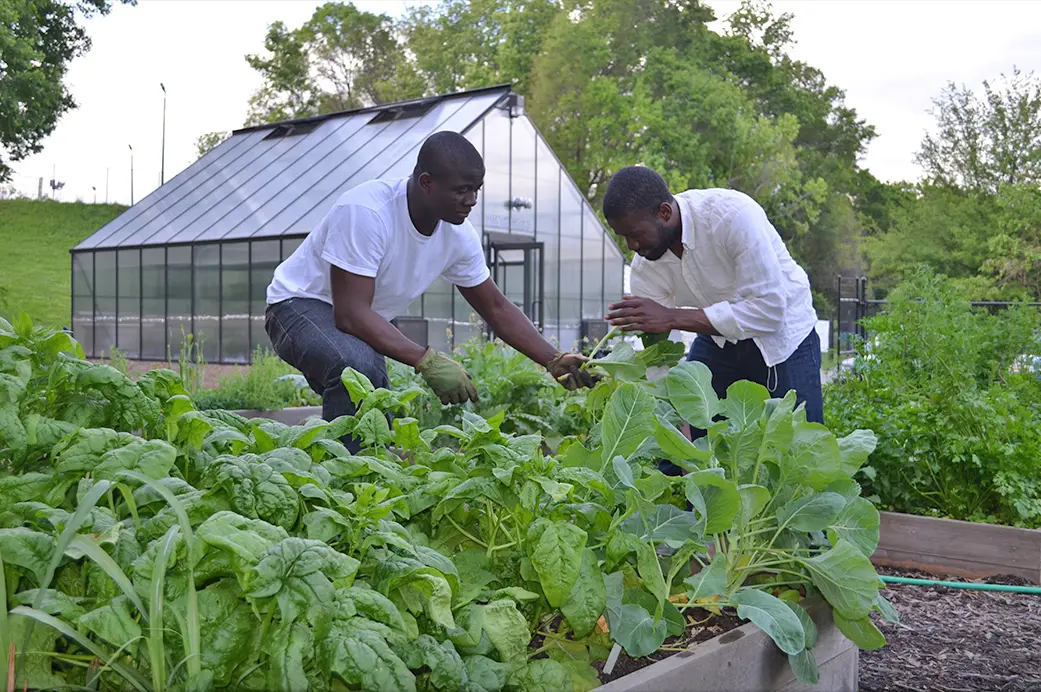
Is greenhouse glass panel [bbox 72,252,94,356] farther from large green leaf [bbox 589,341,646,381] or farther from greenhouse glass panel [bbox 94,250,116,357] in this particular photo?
large green leaf [bbox 589,341,646,381]

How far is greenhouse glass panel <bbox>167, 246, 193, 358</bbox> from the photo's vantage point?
1519cm

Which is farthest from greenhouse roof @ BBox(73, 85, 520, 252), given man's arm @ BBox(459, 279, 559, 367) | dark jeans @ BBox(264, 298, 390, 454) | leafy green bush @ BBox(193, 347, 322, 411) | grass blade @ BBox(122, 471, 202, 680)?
grass blade @ BBox(122, 471, 202, 680)

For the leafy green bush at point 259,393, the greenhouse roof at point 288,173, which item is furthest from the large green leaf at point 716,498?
the greenhouse roof at point 288,173

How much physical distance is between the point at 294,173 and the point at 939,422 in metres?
13.0

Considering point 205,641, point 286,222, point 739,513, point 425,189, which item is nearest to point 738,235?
point 425,189

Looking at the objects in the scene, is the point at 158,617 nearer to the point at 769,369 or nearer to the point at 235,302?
the point at 769,369

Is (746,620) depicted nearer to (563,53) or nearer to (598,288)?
(598,288)

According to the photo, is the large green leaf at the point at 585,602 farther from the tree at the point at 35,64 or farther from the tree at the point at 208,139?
→ the tree at the point at 208,139

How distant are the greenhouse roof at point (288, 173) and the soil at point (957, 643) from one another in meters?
10.4

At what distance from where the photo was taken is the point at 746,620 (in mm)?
1918

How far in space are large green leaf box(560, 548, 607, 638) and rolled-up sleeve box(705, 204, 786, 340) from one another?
1.93 meters

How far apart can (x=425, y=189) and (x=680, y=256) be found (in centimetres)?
101

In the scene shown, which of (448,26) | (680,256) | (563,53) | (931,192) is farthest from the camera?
(448,26)

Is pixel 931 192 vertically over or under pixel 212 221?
over
